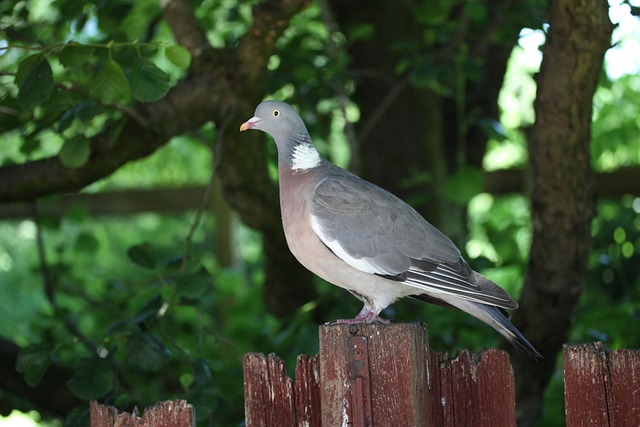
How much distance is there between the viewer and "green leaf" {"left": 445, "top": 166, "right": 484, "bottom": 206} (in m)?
4.62

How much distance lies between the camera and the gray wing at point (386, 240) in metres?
2.75

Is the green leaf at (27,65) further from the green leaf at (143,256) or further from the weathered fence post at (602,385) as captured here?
the weathered fence post at (602,385)

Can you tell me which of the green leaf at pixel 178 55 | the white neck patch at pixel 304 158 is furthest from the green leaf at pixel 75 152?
the white neck patch at pixel 304 158

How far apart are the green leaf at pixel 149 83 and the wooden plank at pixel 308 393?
4.60 ft

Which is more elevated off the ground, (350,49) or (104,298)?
(350,49)

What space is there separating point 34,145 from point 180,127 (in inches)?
29.5

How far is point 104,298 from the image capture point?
5.55m

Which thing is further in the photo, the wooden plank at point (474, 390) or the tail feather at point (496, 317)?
the tail feather at point (496, 317)

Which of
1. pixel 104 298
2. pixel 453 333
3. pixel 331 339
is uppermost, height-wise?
pixel 331 339

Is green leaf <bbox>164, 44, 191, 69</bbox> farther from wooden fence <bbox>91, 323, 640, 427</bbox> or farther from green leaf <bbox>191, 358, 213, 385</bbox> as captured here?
wooden fence <bbox>91, 323, 640, 427</bbox>

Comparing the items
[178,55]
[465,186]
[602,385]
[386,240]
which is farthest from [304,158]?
[465,186]

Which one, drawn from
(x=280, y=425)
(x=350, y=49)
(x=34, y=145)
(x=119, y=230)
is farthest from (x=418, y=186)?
(x=119, y=230)

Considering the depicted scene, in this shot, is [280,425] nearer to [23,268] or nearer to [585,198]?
[585,198]

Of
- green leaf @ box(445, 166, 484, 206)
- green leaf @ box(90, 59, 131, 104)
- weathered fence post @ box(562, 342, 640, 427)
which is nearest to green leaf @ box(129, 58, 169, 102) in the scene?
green leaf @ box(90, 59, 131, 104)
